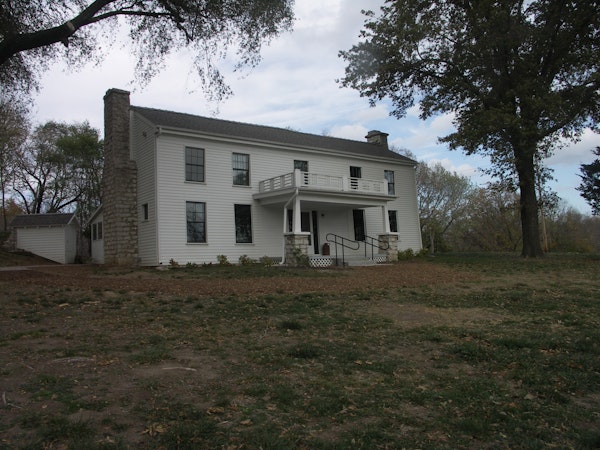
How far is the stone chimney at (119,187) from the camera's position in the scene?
1952cm

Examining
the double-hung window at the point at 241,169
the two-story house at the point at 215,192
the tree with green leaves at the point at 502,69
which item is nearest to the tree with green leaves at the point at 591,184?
the tree with green leaves at the point at 502,69

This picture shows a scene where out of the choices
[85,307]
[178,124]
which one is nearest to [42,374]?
[85,307]

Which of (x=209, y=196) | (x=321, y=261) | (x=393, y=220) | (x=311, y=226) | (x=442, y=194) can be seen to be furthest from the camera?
(x=442, y=194)

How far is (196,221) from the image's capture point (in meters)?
18.9

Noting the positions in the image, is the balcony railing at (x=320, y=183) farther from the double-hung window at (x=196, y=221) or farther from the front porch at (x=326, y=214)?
the double-hung window at (x=196, y=221)

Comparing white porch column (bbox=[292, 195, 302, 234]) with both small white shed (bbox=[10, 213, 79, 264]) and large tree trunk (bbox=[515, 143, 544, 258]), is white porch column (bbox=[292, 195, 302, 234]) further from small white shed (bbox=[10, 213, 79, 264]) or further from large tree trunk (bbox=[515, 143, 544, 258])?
small white shed (bbox=[10, 213, 79, 264])

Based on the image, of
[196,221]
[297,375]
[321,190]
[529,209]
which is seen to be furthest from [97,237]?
[297,375]

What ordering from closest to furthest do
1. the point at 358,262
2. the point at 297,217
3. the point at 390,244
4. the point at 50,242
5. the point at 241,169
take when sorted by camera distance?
the point at 297,217 → the point at 358,262 → the point at 241,169 → the point at 390,244 → the point at 50,242

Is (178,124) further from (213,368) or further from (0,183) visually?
(0,183)

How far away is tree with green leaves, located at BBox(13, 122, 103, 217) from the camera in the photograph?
115ft

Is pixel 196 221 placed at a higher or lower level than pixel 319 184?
lower

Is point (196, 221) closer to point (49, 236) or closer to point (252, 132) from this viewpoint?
point (252, 132)

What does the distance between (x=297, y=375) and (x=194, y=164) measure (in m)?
15.8

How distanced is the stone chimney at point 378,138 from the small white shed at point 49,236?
64.3 ft
